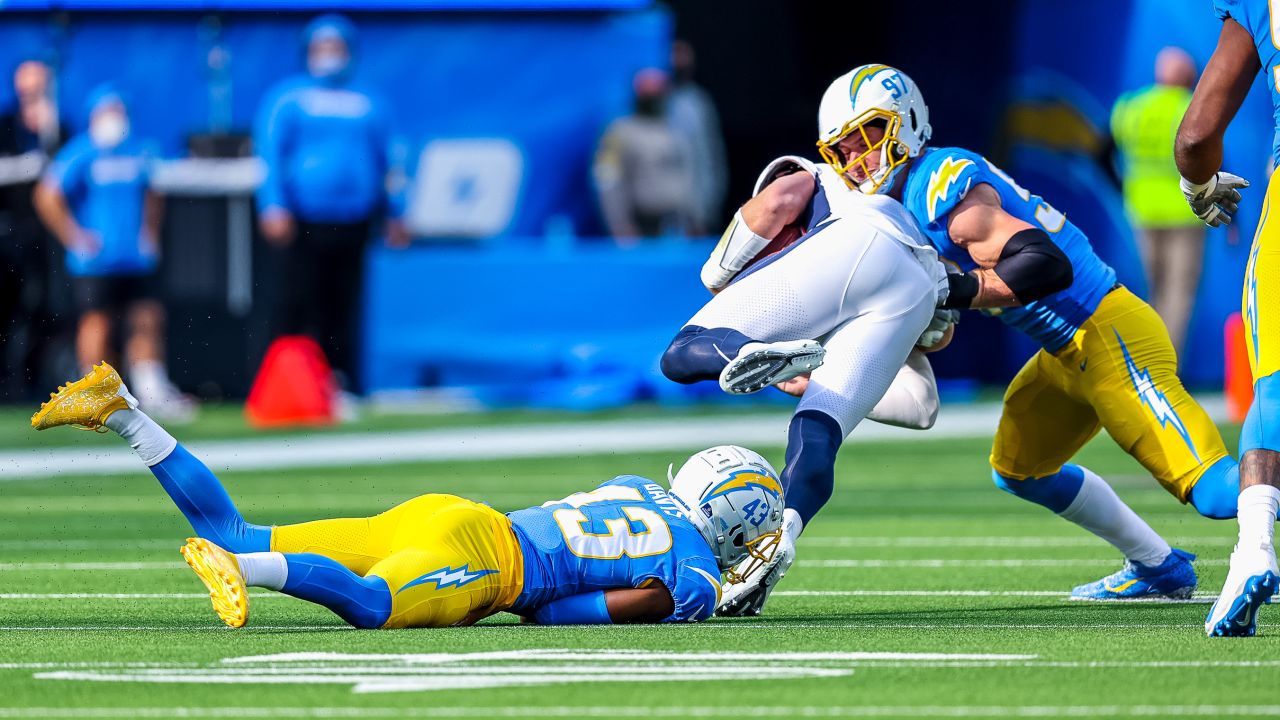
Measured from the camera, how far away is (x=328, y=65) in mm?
15078

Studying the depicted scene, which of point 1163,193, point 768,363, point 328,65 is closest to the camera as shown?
point 768,363

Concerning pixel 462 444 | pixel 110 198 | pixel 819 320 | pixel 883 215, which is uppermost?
pixel 883 215

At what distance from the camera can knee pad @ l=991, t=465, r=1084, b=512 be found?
6738 millimetres

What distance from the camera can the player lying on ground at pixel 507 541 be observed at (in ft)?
17.9

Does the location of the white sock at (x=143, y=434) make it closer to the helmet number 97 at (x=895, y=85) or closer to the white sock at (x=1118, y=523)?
the helmet number 97 at (x=895, y=85)

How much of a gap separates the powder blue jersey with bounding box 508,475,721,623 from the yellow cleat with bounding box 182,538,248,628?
0.76 meters

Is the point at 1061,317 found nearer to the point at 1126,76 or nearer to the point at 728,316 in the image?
the point at 728,316

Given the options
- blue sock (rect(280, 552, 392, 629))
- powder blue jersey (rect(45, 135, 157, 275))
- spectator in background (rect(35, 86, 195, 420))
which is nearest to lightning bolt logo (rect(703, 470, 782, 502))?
blue sock (rect(280, 552, 392, 629))

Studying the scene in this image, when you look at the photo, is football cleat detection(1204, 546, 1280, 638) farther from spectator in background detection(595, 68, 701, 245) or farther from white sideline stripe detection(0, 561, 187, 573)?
spectator in background detection(595, 68, 701, 245)

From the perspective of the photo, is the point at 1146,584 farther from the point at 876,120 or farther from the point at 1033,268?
the point at 876,120

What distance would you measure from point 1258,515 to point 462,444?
8.27 m

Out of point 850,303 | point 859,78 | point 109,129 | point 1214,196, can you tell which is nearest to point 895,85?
point 859,78

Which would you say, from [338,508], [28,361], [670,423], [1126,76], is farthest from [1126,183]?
[338,508]

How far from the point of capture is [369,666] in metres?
4.87
